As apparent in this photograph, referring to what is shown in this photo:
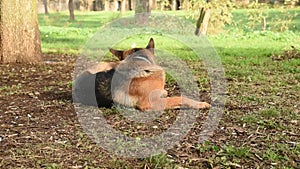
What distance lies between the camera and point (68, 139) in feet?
11.8

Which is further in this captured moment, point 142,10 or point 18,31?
point 142,10

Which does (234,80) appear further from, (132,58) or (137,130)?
(137,130)

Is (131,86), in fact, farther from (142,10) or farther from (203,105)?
(142,10)

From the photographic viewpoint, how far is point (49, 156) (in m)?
3.22

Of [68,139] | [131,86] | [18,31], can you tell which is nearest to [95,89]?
[131,86]

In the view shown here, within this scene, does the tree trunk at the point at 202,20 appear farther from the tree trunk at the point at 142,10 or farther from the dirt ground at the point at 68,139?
the dirt ground at the point at 68,139

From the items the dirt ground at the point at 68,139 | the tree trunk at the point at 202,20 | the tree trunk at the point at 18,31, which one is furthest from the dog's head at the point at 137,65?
the tree trunk at the point at 202,20

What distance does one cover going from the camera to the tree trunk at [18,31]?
761cm

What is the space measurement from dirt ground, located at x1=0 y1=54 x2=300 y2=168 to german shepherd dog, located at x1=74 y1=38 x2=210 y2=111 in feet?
0.46

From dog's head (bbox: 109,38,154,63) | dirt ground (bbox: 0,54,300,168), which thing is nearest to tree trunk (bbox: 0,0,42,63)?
dirt ground (bbox: 0,54,300,168)

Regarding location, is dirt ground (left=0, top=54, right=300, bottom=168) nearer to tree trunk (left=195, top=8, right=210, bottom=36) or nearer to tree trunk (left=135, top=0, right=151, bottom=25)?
tree trunk (left=195, top=8, right=210, bottom=36)

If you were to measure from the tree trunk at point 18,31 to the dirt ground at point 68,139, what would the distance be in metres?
2.44

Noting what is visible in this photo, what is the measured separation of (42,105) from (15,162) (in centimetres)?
160

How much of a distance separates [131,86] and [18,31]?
4171mm
